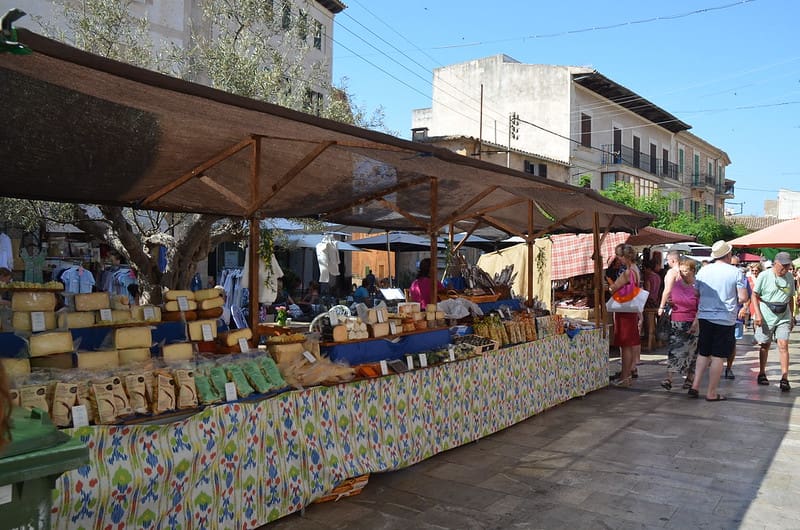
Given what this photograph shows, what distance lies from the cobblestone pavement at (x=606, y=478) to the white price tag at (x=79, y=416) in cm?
146

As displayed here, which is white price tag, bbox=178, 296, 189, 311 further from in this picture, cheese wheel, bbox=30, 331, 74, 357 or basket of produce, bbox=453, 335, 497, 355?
basket of produce, bbox=453, 335, 497, 355

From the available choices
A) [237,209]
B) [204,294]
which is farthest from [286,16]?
[204,294]

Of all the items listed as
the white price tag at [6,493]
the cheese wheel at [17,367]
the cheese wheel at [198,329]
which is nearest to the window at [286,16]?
the cheese wheel at [198,329]

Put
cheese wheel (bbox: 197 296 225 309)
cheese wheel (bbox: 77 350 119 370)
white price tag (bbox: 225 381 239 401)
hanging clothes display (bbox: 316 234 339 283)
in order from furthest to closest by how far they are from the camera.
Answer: hanging clothes display (bbox: 316 234 339 283) < cheese wheel (bbox: 197 296 225 309) < white price tag (bbox: 225 381 239 401) < cheese wheel (bbox: 77 350 119 370)

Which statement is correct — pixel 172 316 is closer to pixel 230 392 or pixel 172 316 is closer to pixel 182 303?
pixel 182 303

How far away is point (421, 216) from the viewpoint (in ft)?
28.2

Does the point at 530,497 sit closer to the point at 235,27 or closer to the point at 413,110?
the point at 235,27

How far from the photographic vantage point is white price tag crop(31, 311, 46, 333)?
12.3ft

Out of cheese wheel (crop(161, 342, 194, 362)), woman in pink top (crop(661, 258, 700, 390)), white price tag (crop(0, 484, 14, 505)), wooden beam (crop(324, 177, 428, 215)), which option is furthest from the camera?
woman in pink top (crop(661, 258, 700, 390))

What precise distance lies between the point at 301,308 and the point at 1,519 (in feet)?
41.3

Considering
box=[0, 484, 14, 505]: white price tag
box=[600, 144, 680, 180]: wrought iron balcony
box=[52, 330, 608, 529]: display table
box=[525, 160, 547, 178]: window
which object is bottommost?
box=[52, 330, 608, 529]: display table

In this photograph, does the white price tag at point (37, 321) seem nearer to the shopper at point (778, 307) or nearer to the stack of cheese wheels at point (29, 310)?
the stack of cheese wheels at point (29, 310)

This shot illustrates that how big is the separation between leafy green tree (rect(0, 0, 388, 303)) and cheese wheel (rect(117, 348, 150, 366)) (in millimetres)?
4301

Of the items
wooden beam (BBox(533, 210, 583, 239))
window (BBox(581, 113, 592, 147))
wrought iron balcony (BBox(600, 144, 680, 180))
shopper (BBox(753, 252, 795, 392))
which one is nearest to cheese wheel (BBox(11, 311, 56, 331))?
wooden beam (BBox(533, 210, 583, 239))
